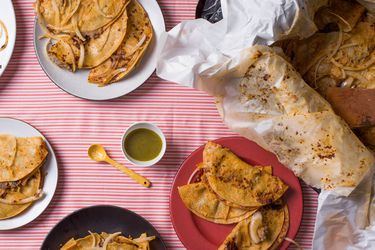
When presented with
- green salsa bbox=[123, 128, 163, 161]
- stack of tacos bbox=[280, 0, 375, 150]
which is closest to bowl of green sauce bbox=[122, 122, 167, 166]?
green salsa bbox=[123, 128, 163, 161]

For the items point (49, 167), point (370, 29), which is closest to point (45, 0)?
point (49, 167)

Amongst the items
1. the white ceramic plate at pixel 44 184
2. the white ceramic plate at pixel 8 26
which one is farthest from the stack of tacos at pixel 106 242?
the white ceramic plate at pixel 8 26

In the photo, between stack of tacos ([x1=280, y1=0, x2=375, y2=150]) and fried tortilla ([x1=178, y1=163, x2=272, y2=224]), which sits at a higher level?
stack of tacos ([x1=280, y1=0, x2=375, y2=150])

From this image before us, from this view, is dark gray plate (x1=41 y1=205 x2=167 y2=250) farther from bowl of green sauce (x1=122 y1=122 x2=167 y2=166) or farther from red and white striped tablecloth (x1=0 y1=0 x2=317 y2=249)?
bowl of green sauce (x1=122 y1=122 x2=167 y2=166)

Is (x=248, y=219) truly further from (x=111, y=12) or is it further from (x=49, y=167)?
(x=111, y=12)

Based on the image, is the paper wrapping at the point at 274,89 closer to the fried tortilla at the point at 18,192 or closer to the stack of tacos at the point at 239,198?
the stack of tacos at the point at 239,198

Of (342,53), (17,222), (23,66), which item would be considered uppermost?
(342,53)
